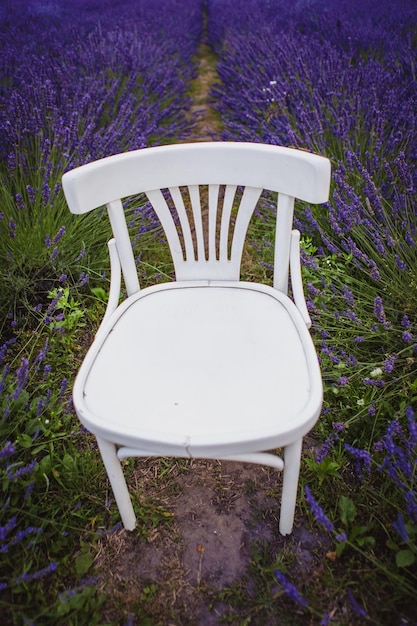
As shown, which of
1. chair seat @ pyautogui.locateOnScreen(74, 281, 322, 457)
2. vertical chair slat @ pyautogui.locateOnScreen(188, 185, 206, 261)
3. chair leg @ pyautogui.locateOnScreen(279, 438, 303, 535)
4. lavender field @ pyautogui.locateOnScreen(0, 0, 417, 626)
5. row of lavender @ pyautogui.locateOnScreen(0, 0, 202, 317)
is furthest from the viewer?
row of lavender @ pyautogui.locateOnScreen(0, 0, 202, 317)

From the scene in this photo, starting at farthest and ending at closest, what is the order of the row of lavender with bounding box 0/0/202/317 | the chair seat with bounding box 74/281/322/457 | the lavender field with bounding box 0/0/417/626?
the row of lavender with bounding box 0/0/202/317 < the lavender field with bounding box 0/0/417/626 < the chair seat with bounding box 74/281/322/457

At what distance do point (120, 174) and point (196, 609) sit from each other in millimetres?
1206

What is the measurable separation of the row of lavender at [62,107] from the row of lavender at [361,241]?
700mm

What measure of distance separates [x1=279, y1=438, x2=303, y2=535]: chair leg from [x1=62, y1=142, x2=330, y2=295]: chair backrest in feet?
1.61

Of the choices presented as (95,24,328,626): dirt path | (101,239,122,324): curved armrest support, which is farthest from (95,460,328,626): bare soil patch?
(101,239,122,324): curved armrest support

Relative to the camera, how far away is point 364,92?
2.56 m

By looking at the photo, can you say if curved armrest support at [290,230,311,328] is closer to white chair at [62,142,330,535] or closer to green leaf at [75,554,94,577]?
white chair at [62,142,330,535]

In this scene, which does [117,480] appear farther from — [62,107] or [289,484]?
[62,107]

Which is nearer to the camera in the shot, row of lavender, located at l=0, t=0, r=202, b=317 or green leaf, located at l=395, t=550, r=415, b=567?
green leaf, located at l=395, t=550, r=415, b=567

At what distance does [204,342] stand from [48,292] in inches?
43.6

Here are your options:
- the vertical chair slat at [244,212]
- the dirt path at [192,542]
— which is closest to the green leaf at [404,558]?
the dirt path at [192,542]

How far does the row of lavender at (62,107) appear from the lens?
6.06 feet

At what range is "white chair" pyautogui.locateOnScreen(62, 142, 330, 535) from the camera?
2.84 feet

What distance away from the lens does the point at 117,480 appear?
3.50ft
